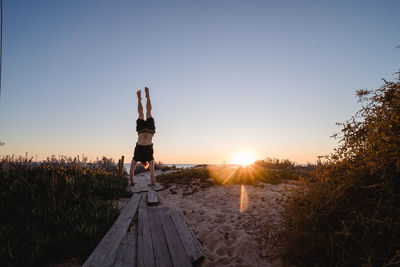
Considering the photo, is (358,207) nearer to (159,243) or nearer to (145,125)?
(159,243)

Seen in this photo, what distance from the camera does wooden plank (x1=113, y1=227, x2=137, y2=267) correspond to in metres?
2.76

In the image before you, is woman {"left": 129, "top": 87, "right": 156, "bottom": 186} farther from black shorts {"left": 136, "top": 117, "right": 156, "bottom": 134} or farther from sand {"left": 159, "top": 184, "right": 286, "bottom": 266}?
sand {"left": 159, "top": 184, "right": 286, "bottom": 266}

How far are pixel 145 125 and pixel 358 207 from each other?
726 centimetres

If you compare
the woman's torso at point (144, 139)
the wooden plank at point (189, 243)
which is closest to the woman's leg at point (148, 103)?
the woman's torso at point (144, 139)

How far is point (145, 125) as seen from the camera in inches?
319

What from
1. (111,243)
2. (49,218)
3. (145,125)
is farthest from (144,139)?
(111,243)

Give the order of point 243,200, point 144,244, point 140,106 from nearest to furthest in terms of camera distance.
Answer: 1. point 144,244
2. point 243,200
3. point 140,106

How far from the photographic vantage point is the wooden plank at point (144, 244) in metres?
2.84

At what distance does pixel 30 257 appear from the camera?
2787mm

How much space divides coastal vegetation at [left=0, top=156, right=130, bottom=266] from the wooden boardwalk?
1.41 ft

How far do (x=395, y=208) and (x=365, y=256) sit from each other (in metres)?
0.56

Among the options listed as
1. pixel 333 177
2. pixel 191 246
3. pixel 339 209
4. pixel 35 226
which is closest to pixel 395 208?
pixel 339 209

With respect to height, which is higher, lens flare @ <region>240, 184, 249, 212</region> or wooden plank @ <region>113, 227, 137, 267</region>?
lens flare @ <region>240, 184, 249, 212</region>

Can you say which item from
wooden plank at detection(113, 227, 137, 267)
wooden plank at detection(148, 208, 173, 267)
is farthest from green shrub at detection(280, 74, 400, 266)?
wooden plank at detection(113, 227, 137, 267)
